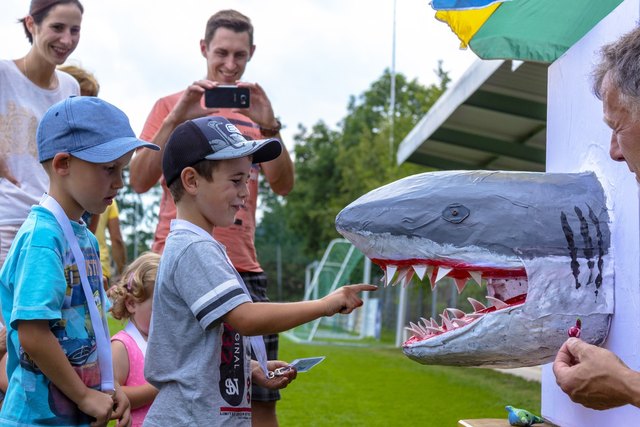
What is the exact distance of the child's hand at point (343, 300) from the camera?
8.71 ft

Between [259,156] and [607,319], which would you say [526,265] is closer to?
[607,319]

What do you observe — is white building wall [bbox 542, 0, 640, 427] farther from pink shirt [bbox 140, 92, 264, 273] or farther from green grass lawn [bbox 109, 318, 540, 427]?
green grass lawn [bbox 109, 318, 540, 427]

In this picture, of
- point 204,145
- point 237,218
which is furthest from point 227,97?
point 204,145

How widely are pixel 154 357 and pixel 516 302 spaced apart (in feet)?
3.62

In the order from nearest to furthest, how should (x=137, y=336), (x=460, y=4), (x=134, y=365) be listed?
(x=460, y=4)
(x=134, y=365)
(x=137, y=336)

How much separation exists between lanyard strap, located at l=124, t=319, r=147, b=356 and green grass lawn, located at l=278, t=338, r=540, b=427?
301 centimetres

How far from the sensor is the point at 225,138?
2.92m

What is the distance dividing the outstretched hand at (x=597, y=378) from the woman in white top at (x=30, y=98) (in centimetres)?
232

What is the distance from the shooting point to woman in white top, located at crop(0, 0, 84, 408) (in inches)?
151

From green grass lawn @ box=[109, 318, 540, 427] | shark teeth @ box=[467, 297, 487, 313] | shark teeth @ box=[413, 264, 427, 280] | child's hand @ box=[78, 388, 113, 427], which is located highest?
shark teeth @ box=[413, 264, 427, 280]

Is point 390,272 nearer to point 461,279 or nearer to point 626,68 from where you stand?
point 461,279

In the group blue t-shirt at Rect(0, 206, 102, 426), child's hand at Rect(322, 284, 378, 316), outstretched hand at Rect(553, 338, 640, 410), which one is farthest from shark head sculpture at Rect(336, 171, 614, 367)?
blue t-shirt at Rect(0, 206, 102, 426)

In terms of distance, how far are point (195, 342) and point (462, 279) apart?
0.85 m

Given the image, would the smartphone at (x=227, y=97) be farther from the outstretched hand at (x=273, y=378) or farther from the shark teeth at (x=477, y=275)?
the shark teeth at (x=477, y=275)
